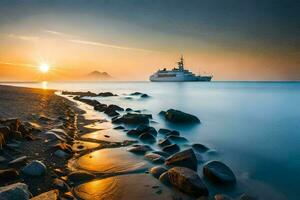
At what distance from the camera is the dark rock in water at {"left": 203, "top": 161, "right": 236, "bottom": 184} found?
21.8ft

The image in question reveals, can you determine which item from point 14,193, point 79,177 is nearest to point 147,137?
point 79,177

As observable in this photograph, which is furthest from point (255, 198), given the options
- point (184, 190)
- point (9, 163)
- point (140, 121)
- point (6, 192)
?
point (140, 121)

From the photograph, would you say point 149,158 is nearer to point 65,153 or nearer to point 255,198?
point 65,153

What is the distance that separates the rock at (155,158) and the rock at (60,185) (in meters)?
2.94

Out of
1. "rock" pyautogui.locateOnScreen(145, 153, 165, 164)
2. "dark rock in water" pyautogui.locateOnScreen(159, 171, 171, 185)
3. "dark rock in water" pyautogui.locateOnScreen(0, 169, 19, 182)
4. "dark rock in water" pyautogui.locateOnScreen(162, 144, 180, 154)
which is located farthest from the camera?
"dark rock in water" pyautogui.locateOnScreen(162, 144, 180, 154)

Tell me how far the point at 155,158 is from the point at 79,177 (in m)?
2.61

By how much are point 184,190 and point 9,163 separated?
4.03 m

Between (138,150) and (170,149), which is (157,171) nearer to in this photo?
(138,150)

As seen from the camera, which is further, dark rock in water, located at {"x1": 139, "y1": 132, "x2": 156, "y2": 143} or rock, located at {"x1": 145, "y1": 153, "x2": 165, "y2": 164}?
dark rock in water, located at {"x1": 139, "y1": 132, "x2": 156, "y2": 143}

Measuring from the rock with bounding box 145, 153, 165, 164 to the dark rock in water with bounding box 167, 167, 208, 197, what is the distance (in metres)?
1.70

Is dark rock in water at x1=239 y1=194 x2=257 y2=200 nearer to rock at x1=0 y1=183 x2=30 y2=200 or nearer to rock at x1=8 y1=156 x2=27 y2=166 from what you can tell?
rock at x1=0 y1=183 x2=30 y2=200

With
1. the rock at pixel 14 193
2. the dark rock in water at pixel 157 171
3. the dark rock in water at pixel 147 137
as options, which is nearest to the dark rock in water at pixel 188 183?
the dark rock in water at pixel 157 171

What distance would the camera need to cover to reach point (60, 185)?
5371 millimetres

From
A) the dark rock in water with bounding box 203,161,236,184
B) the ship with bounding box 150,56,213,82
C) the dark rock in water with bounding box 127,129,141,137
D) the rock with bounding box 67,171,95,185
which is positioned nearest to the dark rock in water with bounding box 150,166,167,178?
the dark rock in water with bounding box 203,161,236,184
